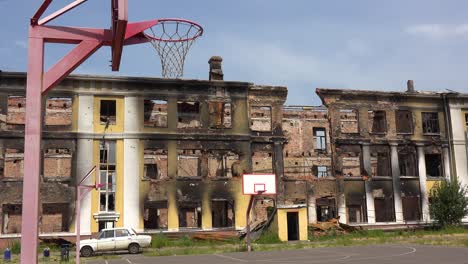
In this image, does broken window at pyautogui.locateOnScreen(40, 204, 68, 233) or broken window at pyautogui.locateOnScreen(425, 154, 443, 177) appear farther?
broken window at pyautogui.locateOnScreen(425, 154, 443, 177)

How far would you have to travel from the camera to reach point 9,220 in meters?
29.6

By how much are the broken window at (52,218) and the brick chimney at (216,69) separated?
42.8 feet

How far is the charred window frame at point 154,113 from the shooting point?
3234 cm

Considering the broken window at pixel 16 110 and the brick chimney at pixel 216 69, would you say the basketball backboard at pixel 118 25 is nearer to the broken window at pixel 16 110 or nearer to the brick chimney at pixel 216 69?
the broken window at pixel 16 110

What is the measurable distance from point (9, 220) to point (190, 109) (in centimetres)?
1314

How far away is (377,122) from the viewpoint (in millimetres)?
37406

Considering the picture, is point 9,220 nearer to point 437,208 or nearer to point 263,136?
point 263,136

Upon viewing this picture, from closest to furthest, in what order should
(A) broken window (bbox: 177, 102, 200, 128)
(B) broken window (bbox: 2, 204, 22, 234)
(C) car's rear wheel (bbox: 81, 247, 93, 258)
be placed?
1. (C) car's rear wheel (bbox: 81, 247, 93, 258)
2. (B) broken window (bbox: 2, 204, 22, 234)
3. (A) broken window (bbox: 177, 102, 200, 128)

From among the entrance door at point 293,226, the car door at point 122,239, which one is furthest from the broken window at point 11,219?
the entrance door at point 293,226

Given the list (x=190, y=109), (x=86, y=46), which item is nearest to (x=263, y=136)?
(x=190, y=109)

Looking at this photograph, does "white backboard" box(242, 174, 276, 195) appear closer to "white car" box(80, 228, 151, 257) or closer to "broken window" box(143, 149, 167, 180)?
"white car" box(80, 228, 151, 257)

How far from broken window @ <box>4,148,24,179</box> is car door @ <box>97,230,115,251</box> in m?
10.6

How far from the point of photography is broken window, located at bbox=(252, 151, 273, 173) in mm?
34338

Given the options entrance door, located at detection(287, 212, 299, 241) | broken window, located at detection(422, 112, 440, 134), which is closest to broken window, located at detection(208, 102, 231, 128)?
entrance door, located at detection(287, 212, 299, 241)
